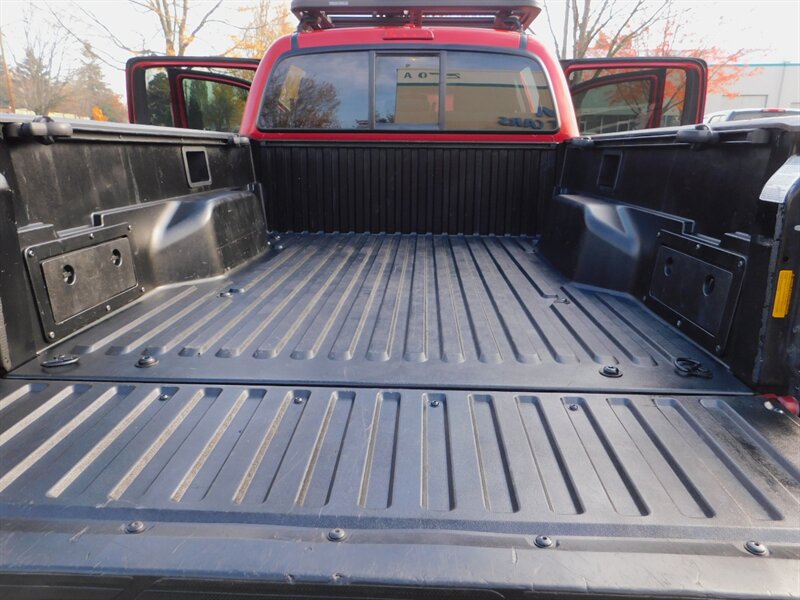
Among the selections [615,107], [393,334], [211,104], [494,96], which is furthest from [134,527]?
[615,107]

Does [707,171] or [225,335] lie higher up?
[707,171]

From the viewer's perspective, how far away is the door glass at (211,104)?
4895 millimetres

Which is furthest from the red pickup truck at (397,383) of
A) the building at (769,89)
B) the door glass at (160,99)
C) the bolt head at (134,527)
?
the building at (769,89)

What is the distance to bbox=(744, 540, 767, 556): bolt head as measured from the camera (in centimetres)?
96

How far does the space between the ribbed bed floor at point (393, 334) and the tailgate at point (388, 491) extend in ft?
0.33

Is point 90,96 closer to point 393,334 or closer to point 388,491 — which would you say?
point 393,334

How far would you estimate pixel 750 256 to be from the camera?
1.55m

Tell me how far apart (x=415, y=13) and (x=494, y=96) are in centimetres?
82

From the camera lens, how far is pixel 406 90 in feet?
11.7

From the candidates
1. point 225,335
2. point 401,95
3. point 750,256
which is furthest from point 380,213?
point 750,256

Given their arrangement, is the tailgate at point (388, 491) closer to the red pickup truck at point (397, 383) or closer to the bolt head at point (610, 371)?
the red pickup truck at point (397, 383)

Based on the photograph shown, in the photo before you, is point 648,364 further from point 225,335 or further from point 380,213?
point 380,213

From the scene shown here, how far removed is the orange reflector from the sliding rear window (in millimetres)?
2341

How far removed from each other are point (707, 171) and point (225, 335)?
1826 millimetres
